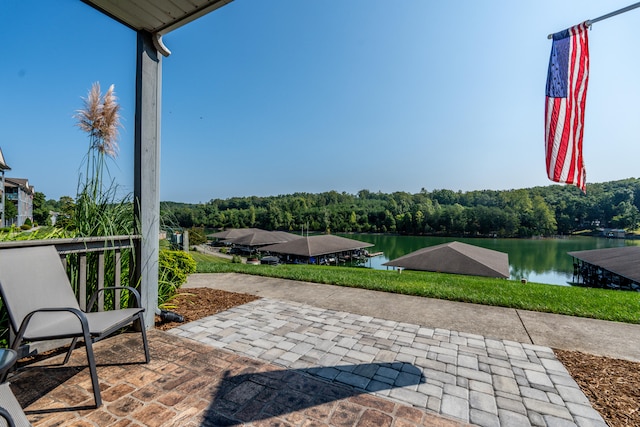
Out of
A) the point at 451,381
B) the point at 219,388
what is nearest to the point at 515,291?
the point at 451,381

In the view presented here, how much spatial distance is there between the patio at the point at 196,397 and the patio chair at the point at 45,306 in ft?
0.47

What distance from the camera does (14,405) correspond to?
89 centimetres

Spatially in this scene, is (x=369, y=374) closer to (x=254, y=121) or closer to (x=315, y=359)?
(x=315, y=359)

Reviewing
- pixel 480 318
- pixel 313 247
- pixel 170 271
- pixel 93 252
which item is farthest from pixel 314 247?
pixel 93 252

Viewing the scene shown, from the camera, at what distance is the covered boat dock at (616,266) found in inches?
391

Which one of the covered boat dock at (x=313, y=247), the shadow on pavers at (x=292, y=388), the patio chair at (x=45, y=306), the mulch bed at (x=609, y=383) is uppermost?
the patio chair at (x=45, y=306)

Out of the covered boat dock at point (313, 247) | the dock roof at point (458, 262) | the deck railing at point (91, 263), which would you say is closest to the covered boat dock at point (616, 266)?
the dock roof at point (458, 262)

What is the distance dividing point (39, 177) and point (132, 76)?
2334mm

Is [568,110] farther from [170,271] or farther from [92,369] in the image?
[170,271]

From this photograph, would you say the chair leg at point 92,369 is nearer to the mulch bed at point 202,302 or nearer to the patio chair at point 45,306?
the patio chair at point 45,306

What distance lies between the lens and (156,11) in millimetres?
2271

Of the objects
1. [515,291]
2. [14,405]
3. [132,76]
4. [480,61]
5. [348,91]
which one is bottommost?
[515,291]

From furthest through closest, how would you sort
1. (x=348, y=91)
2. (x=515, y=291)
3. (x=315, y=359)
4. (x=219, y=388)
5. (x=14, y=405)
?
(x=348, y=91), (x=515, y=291), (x=315, y=359), (x=219, y=388), (x=14, y=405)

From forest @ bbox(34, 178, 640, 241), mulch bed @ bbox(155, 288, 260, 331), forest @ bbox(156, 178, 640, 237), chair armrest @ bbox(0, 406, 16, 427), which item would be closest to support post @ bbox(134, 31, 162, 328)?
mulch bed @ bbox(155, 288, 260, 331)
